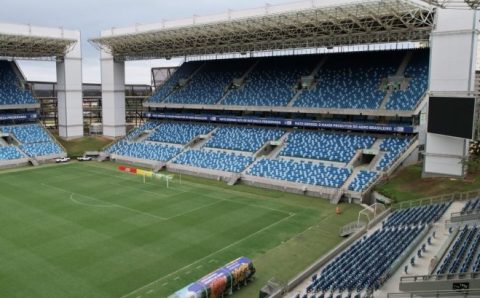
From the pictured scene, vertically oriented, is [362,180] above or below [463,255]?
below

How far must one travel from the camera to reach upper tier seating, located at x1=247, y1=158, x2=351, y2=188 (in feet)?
124

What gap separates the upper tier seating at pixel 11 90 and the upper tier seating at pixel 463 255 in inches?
2250

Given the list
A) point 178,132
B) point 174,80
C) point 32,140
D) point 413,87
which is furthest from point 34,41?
point 413,87

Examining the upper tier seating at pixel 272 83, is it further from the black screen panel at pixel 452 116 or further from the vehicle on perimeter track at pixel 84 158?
the black screen panel at pixel 452 116

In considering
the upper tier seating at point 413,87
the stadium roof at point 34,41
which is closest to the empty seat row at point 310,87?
the upper tier seating at point 413,87

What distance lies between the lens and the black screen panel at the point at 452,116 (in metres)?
29.6

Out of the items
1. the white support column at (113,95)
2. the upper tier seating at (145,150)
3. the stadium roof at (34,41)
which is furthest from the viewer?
the white support column at (113,95)

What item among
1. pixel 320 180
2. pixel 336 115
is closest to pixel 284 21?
pixel 336 115

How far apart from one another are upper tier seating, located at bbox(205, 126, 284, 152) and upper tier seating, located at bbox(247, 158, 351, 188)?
416cm

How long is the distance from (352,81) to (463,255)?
3316 cm

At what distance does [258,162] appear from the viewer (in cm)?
4409

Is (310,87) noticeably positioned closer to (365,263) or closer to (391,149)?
(391,149)

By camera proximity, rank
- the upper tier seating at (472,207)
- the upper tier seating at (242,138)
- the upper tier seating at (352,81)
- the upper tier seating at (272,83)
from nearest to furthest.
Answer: the upper tier seating at (472,207) < the upper tier seating at (352,81) < the upper tier seating at (242,138) < the upper tier seating at (272,83)

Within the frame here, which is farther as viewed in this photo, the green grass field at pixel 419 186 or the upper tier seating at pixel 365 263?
the green grass field at pixel 419 186
